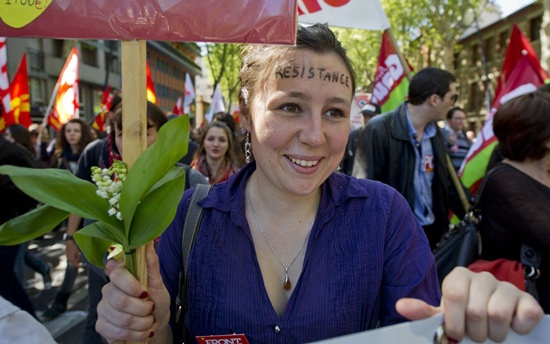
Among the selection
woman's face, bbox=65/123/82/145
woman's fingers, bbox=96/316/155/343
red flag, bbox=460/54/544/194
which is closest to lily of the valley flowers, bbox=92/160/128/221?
woman's fingers, bbox=96/316/155/343

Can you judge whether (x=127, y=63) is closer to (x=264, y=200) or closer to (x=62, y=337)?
(x=264, y=200)

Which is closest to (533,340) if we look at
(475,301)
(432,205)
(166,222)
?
(475,301)

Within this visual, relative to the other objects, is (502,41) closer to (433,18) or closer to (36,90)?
(433,18)

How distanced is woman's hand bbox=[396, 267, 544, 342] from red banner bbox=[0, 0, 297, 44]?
0.72 meters

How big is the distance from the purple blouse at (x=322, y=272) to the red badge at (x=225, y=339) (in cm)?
2

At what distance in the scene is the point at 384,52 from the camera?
591 cm

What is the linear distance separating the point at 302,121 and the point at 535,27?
101ft

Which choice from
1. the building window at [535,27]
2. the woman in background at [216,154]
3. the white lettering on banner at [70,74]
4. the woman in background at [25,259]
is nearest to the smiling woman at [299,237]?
the woman in background at [25,259]

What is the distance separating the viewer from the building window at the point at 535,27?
26.3 meters

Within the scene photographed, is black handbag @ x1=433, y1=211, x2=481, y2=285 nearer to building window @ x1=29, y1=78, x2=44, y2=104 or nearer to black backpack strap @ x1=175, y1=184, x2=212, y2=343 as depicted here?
black backpack strap @ x1=175, y1=184, x2=212, y2=343

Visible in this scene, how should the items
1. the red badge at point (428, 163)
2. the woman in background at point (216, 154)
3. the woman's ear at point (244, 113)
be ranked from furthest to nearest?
the woman in background at point (216, 154)
the red badge at point (428, 163)
the woman's ear at point (244, 113)

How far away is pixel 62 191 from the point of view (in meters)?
1.02

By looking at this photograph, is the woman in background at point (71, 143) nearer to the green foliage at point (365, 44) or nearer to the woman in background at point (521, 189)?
the woman in background at point (521, 189)

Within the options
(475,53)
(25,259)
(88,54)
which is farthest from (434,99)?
(475,53)
